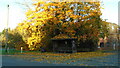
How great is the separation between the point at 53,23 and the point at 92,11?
6732 millimetres

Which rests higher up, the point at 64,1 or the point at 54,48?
the point at 64,1

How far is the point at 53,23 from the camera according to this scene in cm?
2464

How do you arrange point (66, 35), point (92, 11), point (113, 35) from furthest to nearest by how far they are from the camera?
1. point (113, 35)
2. point (92, 11)
3. point (66, 35)

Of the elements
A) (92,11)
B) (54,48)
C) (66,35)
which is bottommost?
(54,48)

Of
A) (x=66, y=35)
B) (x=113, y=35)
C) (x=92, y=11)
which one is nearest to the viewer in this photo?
(x=66, y=35)

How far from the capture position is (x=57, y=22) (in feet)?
79.4

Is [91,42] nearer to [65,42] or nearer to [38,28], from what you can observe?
[65,42]

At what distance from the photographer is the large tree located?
24.3 meters

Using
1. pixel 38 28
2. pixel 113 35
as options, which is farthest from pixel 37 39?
pixel 113 35

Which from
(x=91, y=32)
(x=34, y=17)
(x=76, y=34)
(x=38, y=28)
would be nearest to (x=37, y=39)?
(x=38, y=28)

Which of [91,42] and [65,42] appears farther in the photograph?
[91,42]

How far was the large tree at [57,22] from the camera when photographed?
2433cm

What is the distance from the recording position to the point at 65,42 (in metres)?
25.6

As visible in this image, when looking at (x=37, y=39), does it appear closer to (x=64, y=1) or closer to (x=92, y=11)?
(x=64, y=1)
